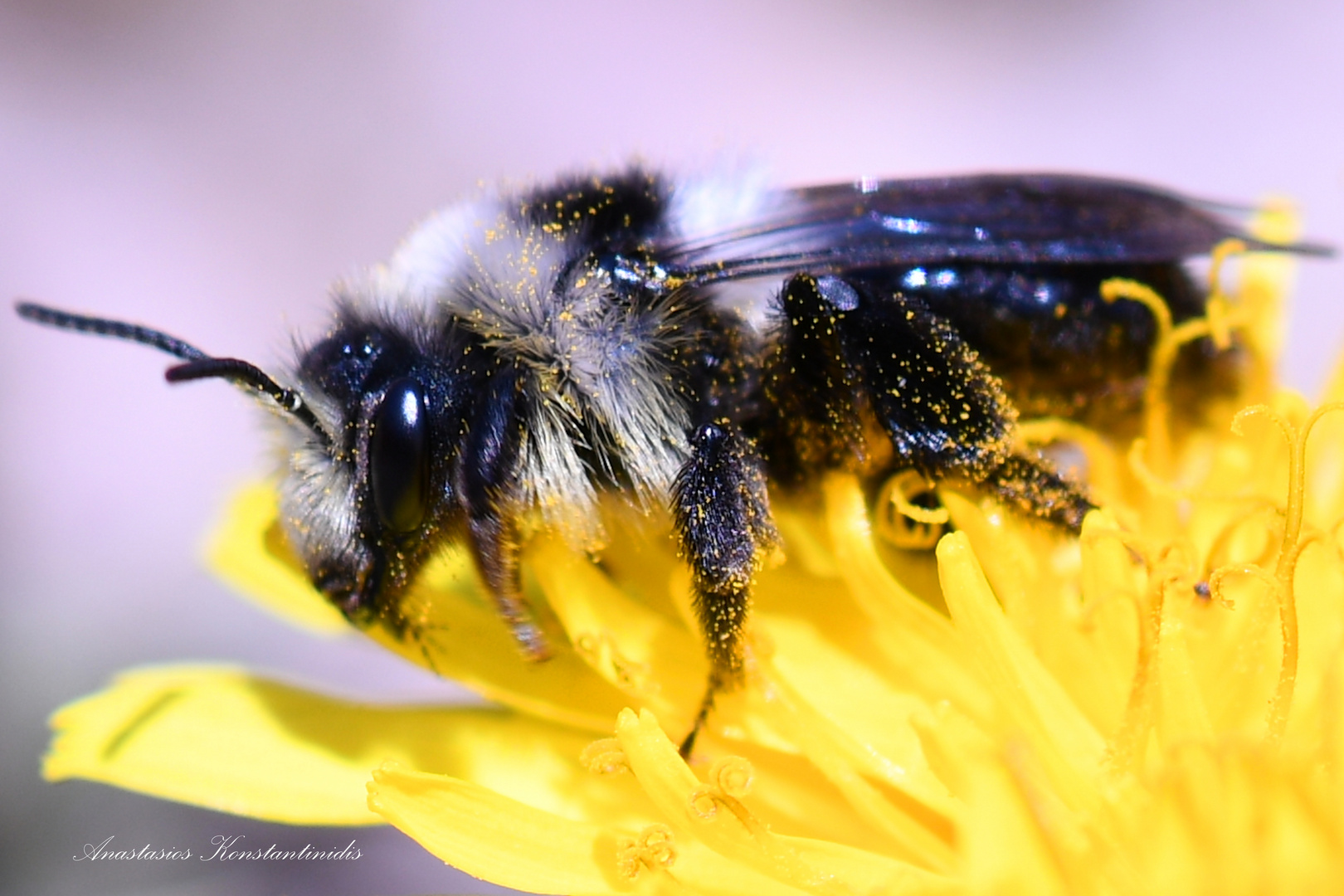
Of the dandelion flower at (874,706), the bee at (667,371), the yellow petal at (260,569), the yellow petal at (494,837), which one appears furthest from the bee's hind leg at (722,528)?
the yellow petal at (260,569)

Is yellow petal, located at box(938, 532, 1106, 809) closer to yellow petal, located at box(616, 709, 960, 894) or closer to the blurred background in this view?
yellow petal, located at box(616, 709, 960, 894)

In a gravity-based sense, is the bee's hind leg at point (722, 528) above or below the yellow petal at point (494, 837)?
above

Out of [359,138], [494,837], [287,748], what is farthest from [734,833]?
[359,138]

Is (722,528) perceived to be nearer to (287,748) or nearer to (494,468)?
(494,468)

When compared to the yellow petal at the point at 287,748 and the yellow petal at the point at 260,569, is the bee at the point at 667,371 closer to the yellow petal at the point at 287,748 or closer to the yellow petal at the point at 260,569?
the yellow petal at the point at 287,748

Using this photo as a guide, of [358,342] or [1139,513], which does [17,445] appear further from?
[1139,513]
